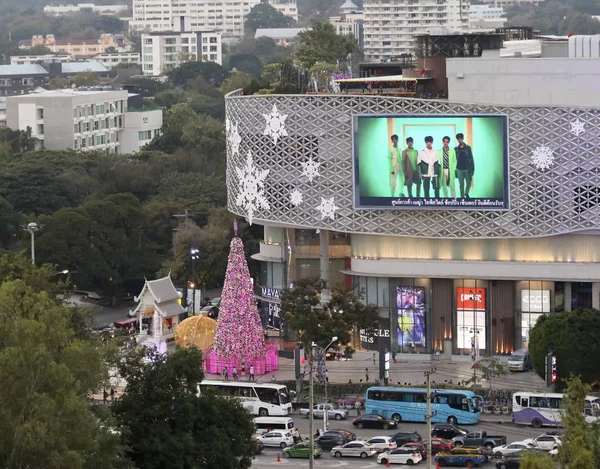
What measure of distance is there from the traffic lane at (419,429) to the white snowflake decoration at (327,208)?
16.8m

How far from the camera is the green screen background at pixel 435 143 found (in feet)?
324

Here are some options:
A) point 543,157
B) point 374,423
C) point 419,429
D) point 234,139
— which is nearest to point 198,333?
point 234,139

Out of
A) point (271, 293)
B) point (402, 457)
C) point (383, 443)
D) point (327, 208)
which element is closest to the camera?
point (402, 457)

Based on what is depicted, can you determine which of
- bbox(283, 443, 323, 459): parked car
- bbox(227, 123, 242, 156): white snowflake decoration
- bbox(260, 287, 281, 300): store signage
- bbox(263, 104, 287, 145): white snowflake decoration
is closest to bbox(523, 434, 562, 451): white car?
bbox(283, 443, 323, 459): parked car

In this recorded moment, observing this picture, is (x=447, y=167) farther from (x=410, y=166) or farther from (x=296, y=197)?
(x=296, y=197)

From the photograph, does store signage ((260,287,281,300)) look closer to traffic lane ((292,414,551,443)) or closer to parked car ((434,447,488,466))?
traffic lane ((292,414,551,443))

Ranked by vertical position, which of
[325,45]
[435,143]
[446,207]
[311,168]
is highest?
[325,45]

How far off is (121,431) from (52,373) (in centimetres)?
722

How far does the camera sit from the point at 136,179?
496ft

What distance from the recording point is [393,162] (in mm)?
100625

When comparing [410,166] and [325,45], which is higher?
[325,45]

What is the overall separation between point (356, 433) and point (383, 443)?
4367 mm

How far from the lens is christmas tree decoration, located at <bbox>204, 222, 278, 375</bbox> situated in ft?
319

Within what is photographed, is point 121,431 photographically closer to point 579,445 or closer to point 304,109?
point 579,445
